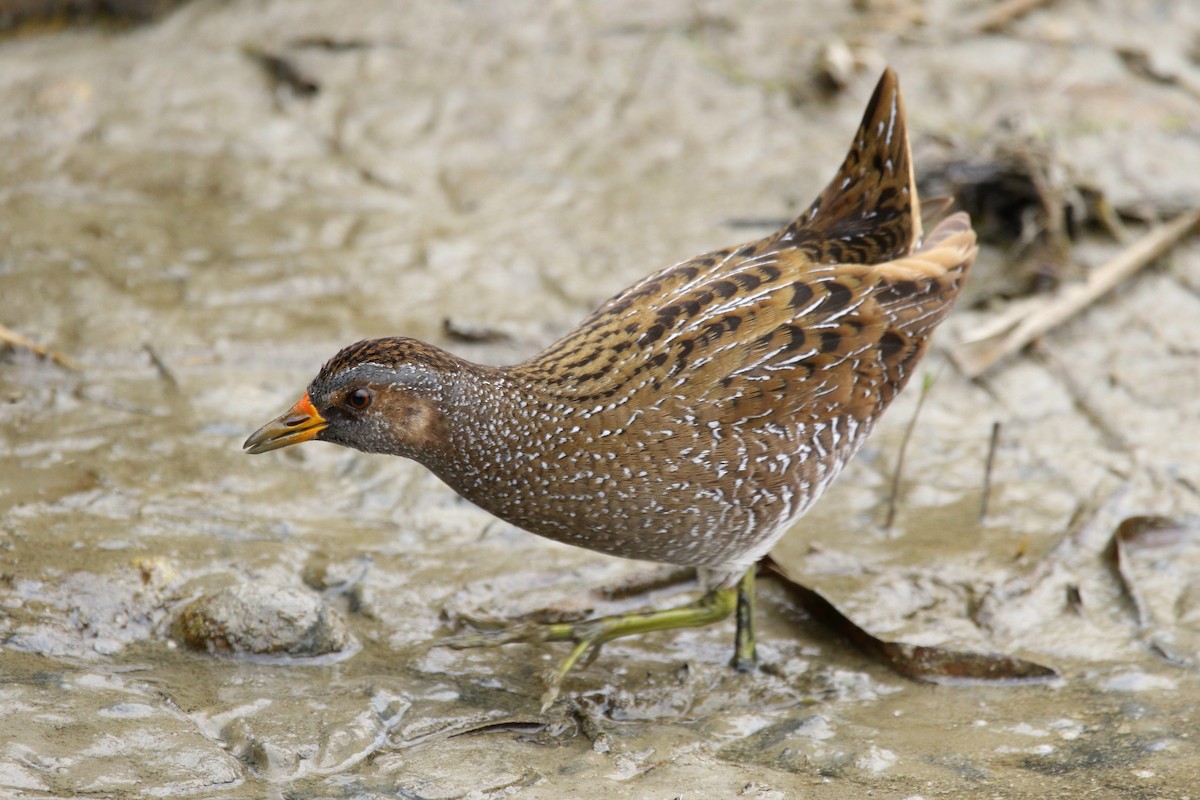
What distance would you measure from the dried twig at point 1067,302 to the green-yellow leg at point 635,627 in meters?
1.98

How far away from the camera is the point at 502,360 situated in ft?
19.0

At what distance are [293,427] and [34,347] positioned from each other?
1.80m

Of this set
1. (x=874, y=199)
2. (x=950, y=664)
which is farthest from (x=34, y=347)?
(x=950, y=664)

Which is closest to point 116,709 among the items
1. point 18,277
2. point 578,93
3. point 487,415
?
point 487,415

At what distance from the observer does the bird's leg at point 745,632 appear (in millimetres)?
4359

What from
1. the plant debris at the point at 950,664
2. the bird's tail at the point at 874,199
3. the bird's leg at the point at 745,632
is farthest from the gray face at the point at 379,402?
the plant debris at the point at 950,664

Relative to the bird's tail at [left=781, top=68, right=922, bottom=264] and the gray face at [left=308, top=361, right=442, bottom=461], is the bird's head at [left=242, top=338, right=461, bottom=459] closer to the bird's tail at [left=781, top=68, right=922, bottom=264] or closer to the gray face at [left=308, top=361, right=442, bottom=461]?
the gray face at [left=308, top=361, right=442, bottom=461]

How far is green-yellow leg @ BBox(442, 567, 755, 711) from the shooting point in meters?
4.27

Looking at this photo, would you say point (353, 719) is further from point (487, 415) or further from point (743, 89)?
point (743, 89)

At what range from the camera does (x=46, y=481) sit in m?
4.68

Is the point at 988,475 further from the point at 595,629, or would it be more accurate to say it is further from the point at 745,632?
the point at 595,629

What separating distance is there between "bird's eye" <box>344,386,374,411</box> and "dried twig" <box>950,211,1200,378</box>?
2.92 m

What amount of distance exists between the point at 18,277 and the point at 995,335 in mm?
4222

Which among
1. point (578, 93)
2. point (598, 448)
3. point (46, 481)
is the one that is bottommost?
point (46, 481)
